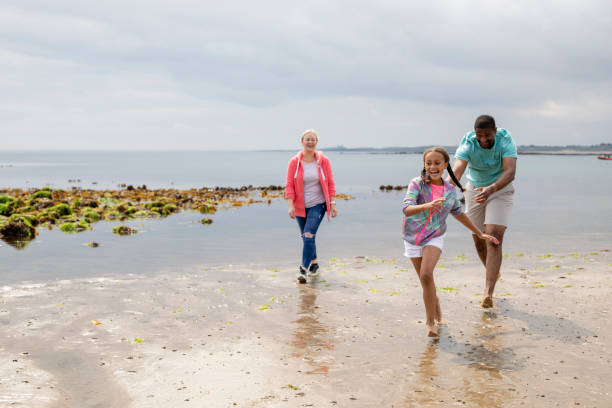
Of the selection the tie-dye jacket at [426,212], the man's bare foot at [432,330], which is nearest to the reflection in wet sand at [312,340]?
the man's bare foot at [432,330]

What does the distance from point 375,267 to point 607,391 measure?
5.83 metres

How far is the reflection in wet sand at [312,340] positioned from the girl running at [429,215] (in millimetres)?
1162

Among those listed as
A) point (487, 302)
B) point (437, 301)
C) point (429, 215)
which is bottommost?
point (487, 302)

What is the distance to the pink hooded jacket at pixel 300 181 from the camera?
8.41 meters

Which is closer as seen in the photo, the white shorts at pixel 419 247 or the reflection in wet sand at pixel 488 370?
the reflection in wet sand at pixel 488 370

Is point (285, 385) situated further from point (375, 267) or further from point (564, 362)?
point (375, 267)

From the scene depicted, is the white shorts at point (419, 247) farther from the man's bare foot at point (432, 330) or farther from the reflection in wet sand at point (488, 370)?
the reflection in wet sand at point (488, 370)

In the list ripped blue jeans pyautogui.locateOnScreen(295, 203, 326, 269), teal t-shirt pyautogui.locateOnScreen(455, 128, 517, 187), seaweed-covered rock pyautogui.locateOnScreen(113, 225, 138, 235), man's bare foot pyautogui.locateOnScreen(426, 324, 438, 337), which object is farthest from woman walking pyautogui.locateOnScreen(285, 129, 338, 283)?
seaweed-covered rock pyautogui.locateOnScreen(113, 225, 138, 235)

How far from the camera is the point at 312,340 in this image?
5.43 m

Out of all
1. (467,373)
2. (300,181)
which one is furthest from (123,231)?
(467,373)

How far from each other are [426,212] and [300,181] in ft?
11.2

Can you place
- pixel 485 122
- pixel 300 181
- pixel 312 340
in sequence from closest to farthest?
pixel 312 340 → pixel 485 122 → pixel 300 181

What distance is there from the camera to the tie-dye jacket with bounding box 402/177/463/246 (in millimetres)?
5289

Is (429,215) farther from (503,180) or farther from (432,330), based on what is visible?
(503,180)
